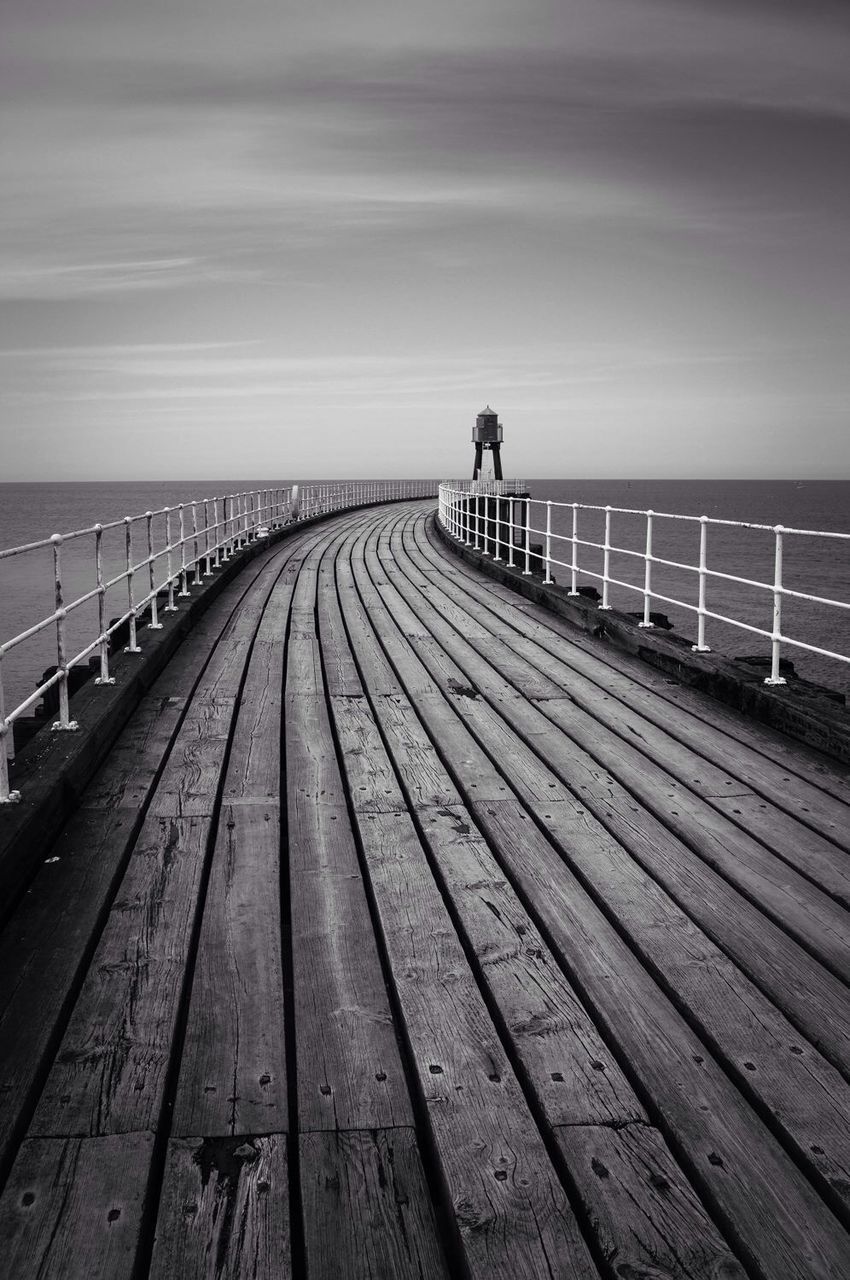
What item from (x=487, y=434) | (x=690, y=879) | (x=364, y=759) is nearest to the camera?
(x=690, y=879)

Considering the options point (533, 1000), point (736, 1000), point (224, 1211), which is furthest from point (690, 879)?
point (224, 1211)

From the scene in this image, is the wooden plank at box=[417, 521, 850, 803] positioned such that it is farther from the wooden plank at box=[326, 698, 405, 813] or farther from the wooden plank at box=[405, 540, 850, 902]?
the wooden plank at box=[326, 698, 405, 813]

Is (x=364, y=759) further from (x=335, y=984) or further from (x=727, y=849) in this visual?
(x=335, y=984)

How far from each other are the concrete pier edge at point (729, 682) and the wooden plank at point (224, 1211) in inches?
142

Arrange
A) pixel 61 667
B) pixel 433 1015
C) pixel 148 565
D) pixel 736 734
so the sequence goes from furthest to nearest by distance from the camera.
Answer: pixel 148 565 → pixel 736 734 → pixel 61 667 → pixel 433 1015

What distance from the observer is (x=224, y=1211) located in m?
1.92

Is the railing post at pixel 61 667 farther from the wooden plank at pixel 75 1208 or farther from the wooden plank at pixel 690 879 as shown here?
the wooden plank at pixel 75 1208

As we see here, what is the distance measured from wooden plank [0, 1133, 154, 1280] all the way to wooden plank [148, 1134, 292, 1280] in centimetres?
6

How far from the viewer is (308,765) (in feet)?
15.7

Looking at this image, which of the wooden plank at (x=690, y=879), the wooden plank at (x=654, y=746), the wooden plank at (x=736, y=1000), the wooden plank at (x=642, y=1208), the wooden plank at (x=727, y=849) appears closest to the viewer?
the wooden plank at (x=642, y=1208)

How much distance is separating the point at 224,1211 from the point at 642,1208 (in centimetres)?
79

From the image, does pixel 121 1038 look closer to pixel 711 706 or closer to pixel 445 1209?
pixel 445 1209

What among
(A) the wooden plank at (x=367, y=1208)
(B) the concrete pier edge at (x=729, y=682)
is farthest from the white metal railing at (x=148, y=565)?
(B) the concrete pier edge at (x=729, y=682)

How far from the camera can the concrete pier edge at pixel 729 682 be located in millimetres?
5078
